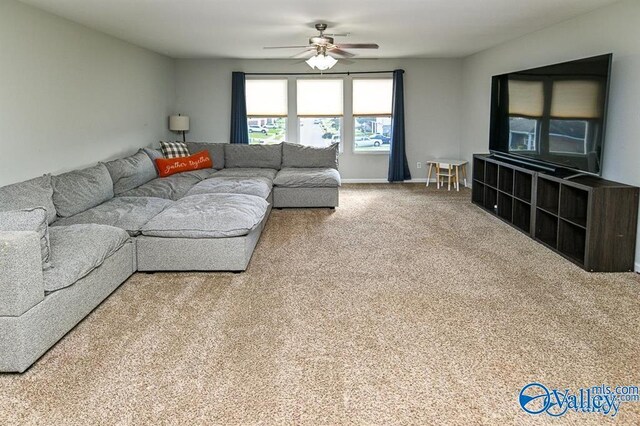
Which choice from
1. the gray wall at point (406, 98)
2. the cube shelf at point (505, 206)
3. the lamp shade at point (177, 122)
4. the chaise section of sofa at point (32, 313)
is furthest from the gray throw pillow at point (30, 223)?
the gray wall at point (406, 98)

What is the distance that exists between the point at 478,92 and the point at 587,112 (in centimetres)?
426

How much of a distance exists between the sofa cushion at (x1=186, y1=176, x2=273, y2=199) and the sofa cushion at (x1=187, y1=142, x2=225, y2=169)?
1369 mm

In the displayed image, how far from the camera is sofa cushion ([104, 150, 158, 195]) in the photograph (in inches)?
242

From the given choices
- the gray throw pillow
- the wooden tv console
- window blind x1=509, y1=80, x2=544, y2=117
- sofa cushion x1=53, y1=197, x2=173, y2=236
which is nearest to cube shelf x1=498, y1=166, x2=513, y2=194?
the wooden tv console

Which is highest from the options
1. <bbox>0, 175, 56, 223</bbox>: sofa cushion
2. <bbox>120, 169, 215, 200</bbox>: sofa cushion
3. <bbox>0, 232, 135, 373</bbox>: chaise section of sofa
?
<bbox>0, 175, 56, 223</bbox>: sofa cushion

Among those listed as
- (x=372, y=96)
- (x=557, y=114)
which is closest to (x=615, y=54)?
(x=557, y=114)

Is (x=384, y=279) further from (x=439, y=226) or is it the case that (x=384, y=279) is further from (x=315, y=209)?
(x=315, y=209)

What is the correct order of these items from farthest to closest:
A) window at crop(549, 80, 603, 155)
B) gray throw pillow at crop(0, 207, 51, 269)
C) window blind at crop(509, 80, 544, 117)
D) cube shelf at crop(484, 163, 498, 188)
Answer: cube shelf at crop(484, 163, 498, 188)
window blind at crop(509, 80, 544, 117)
window at crop(549, 80, 603, 155)
gray throw pillow at crop(0, 207, 51, 269)

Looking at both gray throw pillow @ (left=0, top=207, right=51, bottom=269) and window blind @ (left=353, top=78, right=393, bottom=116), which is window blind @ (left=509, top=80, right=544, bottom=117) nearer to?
window blind @ (left=353, top=78, right=393, bottom=116)

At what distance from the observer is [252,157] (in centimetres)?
861

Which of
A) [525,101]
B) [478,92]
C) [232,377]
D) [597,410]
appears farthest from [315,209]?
[597,410]

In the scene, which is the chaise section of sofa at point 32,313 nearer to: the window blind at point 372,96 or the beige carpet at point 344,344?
the beige carpet at point 344,344

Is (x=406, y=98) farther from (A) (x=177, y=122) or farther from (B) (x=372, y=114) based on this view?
(A) (x=177, y=122)

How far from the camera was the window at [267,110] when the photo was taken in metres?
10.2
